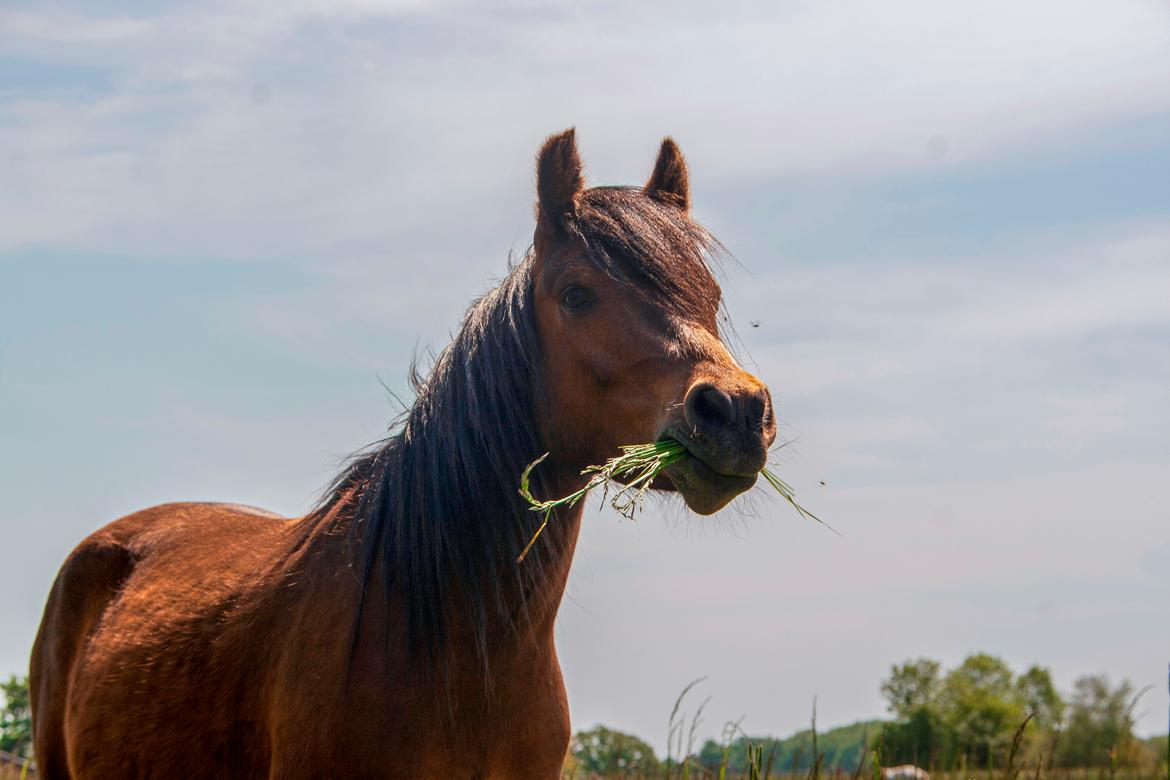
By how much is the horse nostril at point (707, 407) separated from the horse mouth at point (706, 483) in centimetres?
12

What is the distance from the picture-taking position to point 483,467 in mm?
4074

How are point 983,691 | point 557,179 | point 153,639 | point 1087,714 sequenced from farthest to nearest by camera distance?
1. point 983,691
2. point 1087,714
3. point 153,639
4. point 557,179

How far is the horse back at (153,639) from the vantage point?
4.42 meters

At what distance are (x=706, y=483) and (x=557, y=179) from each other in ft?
5.05

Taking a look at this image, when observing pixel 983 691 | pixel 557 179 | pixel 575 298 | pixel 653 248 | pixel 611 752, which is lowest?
pixel 611 752

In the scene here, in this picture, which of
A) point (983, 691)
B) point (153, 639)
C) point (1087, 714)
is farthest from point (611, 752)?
point (983, 691)

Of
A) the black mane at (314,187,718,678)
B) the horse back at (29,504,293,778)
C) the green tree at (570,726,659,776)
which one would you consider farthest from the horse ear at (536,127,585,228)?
the green tree at (570,726,659,776)

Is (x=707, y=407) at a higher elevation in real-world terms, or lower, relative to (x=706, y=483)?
higher

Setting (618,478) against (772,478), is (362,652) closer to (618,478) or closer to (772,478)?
(618,478)

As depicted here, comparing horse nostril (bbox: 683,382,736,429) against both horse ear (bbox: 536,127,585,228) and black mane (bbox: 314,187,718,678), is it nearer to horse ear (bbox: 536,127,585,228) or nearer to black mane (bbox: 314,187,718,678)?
black mane (bbox: 314,187,718,678)

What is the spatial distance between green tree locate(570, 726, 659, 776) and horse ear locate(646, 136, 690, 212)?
3324mm

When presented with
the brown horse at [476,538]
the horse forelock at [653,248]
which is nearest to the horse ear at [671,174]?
the brown horse at [476,538]

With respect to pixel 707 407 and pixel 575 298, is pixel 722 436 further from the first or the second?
pixel 575 298

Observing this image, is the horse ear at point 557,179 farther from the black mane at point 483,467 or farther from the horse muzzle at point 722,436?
the horse muzzle at point 722,436
